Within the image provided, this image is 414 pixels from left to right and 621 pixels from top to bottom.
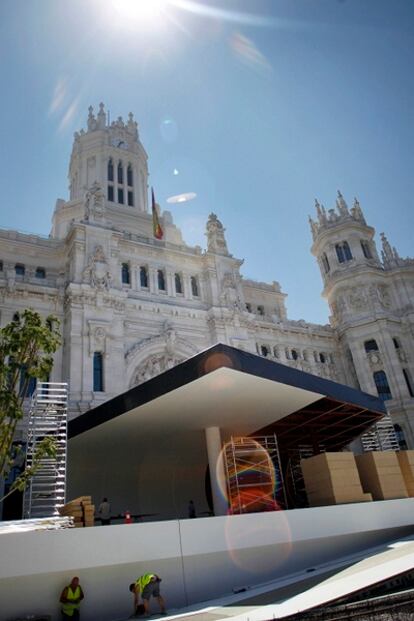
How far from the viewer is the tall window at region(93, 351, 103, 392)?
33.2m

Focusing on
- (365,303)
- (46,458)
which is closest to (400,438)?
(365,303)

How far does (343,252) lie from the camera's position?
53000mm

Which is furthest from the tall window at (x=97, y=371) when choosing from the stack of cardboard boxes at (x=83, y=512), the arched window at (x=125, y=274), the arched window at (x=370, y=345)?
the arched window at (x=370, y=345)

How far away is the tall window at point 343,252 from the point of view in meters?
52.5

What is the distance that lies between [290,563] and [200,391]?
663cm

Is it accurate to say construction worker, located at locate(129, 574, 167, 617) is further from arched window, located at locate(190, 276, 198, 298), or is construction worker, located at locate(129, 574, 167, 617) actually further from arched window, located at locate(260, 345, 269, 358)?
arched window, located at locate(260, 345, 269, 358)

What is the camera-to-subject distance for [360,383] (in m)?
45.8

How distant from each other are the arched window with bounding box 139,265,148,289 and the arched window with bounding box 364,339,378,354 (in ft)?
74.2

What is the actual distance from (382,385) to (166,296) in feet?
72.3

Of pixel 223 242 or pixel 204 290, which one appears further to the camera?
pixel 223 242

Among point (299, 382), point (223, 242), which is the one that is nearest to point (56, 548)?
point (299, 382)

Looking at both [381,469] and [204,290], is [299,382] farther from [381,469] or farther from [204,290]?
[204,290]

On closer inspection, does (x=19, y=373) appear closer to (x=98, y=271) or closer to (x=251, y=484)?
(x=251, y=484)

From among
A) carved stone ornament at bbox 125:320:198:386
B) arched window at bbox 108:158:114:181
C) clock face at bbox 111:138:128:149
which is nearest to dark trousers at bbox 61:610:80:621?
carved stone ornament at bbox 125:320:198:386
